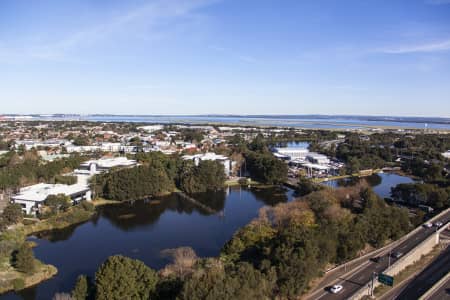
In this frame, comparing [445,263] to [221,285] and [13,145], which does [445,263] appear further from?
[13,145]

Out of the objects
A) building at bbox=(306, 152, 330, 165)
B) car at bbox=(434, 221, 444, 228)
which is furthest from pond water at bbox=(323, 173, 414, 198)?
car at bbox=(434, 221, 444, 228)

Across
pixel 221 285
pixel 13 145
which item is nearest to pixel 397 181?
pixel 221 285

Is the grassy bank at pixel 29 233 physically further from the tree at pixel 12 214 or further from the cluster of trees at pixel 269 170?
the cluster of trees at pixel 269 170

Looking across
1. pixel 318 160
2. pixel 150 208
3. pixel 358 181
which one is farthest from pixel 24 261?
pixel 318 160

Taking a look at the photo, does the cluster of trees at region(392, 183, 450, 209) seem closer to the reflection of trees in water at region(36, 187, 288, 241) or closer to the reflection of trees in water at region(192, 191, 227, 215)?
the reflection of trees in water at region(36, 187, 288, 241)

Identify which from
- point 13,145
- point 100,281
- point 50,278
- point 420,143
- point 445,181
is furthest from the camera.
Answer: point 420,143

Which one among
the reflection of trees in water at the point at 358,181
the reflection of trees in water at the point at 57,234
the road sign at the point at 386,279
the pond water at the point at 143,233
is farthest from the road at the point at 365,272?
the reflection of trees in water at the point at 358,181

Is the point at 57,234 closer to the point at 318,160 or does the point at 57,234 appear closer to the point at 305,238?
the point at 305,238
